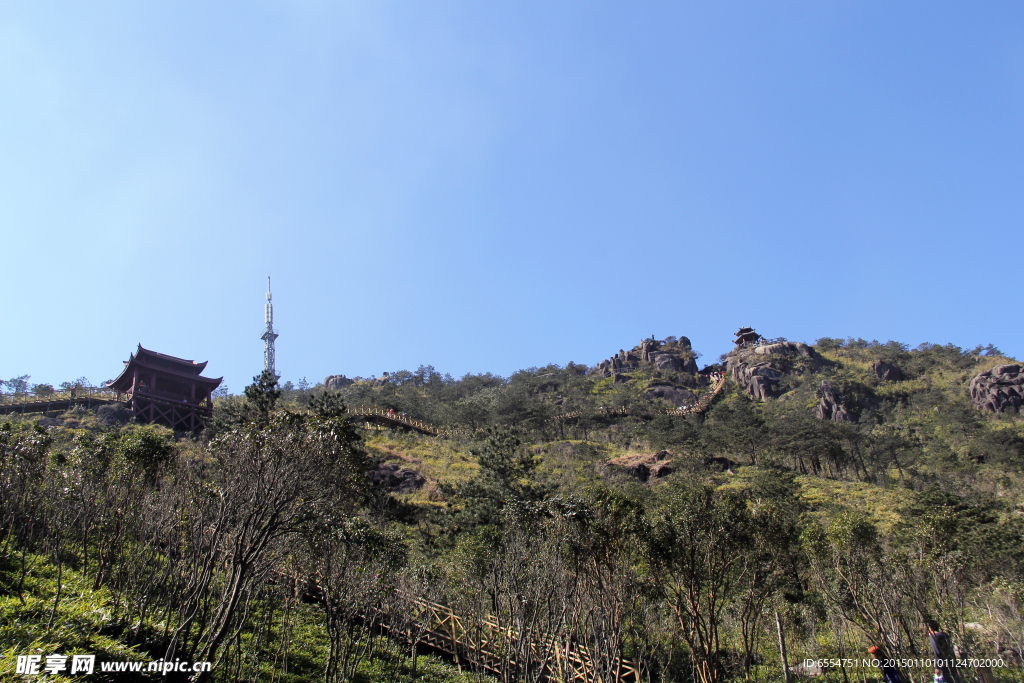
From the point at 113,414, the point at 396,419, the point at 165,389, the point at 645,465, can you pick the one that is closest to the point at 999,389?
the point at 645,465

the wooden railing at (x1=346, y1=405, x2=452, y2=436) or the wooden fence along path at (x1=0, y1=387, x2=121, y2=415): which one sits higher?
the wooden fence along path at (x1=0, y1=387, x2=121, y2=415)

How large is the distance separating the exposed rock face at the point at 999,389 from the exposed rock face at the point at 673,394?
26542mm

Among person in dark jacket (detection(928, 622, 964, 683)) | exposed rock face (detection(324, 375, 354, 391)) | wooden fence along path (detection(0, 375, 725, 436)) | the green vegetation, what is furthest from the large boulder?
person in dark jacket (detection(928, 622, 964, 683))

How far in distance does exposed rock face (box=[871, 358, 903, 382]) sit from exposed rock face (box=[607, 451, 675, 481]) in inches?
1570

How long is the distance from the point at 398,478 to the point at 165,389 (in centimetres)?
2155

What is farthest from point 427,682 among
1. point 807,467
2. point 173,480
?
point 807,467

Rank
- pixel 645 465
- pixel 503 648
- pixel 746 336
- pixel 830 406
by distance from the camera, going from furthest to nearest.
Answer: pixel 746 336, pixel 830 406, pixel 645 465, pixel 503 648

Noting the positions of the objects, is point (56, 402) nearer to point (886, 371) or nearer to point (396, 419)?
point (396, 419)

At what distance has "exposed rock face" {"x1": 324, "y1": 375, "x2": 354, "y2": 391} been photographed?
86444 mm

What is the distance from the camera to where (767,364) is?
70.1m

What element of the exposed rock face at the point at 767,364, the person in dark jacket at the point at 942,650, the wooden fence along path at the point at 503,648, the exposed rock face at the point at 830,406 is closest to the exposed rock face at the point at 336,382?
the exposed rock face at the point at 767,364

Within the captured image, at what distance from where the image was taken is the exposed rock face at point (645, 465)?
37.6 meters

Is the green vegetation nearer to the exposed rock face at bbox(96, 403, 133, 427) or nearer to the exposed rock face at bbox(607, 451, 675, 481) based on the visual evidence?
the exposed rock face at bbox(607, 451, 675, 481)

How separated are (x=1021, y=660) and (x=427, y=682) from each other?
49.3 feet
